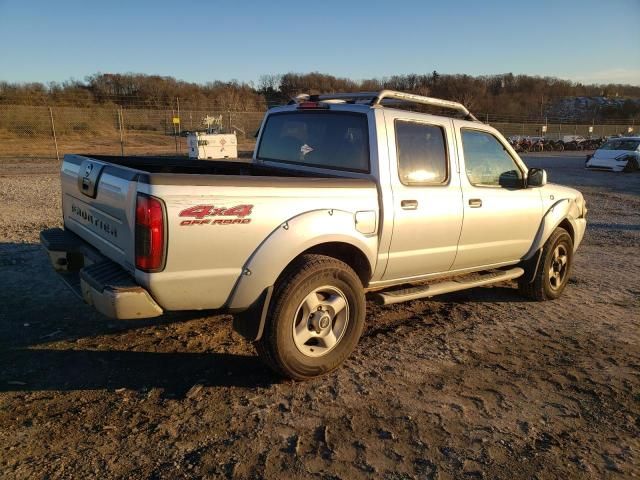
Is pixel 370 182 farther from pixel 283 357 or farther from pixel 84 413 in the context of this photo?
pixel 84 413

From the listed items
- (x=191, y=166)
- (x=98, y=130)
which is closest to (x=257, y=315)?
(x=191, y=166)

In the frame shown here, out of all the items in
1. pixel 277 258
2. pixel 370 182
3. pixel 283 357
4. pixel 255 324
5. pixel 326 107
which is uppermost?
pixel 326 107

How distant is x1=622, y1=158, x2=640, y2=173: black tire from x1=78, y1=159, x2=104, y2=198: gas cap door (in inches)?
913

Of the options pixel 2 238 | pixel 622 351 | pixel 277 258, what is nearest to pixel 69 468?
pixel 277 258

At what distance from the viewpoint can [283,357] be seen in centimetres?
345

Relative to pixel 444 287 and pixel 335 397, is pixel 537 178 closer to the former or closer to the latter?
pixel 444 287

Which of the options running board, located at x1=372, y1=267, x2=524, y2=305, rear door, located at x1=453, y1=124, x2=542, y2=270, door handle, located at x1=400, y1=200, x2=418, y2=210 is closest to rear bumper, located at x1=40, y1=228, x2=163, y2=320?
running board, located at x1=372, y1=267, x2=524, y2=305

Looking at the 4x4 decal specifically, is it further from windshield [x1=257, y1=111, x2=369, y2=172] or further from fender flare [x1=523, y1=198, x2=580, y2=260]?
fender flare [x1=523, y1=198, x2=580, y2=260]

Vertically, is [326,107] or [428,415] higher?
[326,107]

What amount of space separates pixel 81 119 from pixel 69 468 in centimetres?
3184

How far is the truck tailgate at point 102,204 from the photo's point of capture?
308 centimetres

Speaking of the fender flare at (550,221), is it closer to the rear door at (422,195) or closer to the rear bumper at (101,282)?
the rear door at (422,195)

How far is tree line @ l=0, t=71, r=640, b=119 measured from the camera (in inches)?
1270

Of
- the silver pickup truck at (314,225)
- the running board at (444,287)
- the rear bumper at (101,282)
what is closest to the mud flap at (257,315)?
the silver pickup truck at (314,225)
